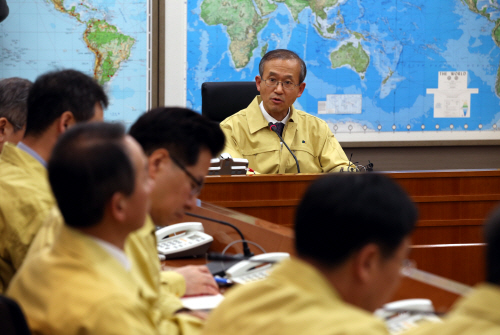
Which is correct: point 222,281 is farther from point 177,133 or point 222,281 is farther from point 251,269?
point 177,133

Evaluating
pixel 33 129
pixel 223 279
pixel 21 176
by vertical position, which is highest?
pixel 33 129

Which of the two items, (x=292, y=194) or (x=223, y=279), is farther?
(x=292, y=194)

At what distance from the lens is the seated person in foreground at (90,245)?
89 cm

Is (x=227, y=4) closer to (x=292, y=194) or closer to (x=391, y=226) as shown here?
(x=292, y=194)

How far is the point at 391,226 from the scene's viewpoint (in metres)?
0.86

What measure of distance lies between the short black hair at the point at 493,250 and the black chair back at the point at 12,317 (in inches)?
27.9

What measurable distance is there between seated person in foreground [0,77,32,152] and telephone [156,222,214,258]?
62 centimetres

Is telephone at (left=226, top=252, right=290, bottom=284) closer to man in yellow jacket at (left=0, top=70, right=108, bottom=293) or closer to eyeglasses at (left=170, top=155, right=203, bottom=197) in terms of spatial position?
eyeglasses at (left=170, top=155, right=203, bottom=197)

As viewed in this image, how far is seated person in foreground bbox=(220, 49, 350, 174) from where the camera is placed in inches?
132

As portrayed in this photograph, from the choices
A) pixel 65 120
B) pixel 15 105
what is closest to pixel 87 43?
pixel 15 105

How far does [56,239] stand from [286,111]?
259cm

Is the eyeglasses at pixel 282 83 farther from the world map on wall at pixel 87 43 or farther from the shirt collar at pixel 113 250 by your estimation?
the shirt collar at pixel 113 250

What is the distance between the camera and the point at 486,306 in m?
0.74

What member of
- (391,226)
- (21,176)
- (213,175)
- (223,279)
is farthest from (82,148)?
(213,175)
